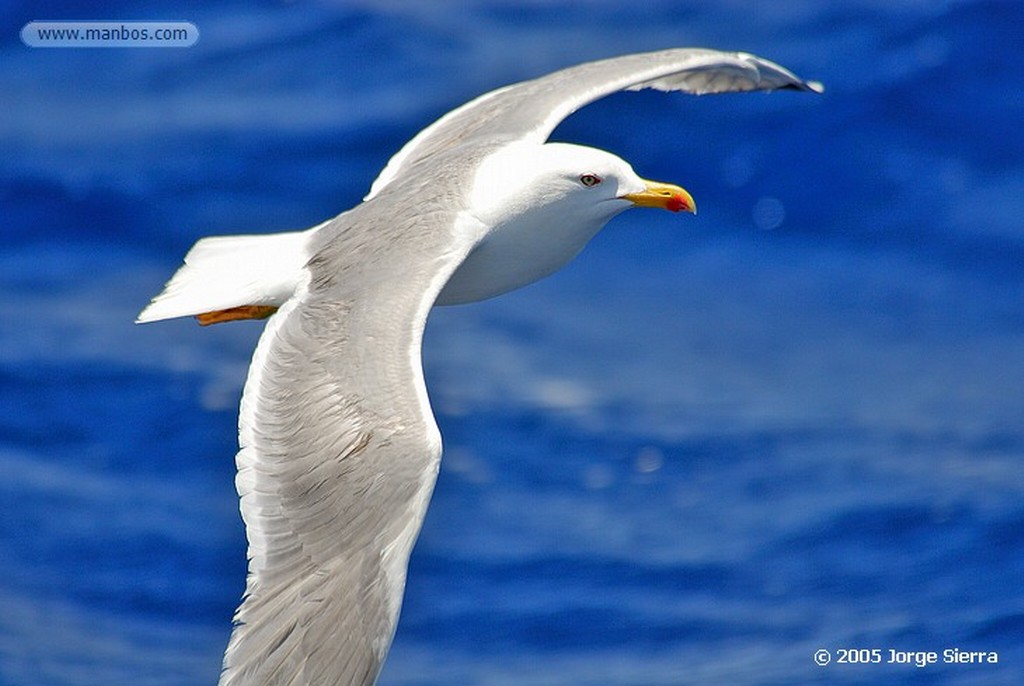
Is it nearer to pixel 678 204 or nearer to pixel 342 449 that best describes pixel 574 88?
pixel 678 204

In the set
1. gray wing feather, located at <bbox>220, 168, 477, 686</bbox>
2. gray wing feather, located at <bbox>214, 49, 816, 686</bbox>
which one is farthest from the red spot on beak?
gray wing feather, located at <bbox>220, 168, 477, 686</bbox>

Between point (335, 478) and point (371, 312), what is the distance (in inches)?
15.0

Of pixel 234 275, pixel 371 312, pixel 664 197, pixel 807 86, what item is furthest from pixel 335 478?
pixel 807 86

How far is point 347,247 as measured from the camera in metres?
3.64

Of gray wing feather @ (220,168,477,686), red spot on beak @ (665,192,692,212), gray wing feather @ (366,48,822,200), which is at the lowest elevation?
gray wing feather @ (220,168,477,686)

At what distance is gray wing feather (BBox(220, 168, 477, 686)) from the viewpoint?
3.00m

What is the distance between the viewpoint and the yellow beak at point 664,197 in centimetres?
382

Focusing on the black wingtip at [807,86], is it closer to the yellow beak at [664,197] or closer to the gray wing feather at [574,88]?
the gray wing feather at [574,88]

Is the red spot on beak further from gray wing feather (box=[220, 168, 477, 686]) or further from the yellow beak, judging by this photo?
gray wing feather (box=[220, 168, 477, 686])

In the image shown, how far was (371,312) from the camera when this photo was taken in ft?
11.0

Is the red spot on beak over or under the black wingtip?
under

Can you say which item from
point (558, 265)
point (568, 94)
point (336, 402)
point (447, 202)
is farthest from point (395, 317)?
point (568, 94)

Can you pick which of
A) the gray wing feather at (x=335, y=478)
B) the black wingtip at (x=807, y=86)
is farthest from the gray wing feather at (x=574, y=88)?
the gray wing feather at (x=335, y=478)

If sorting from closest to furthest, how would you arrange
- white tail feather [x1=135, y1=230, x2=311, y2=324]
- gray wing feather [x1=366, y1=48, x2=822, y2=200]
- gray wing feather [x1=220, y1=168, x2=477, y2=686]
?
gray wing feather [x1=220, y1=168, x2=477, y2=686] < white tail feather [x1=135, y1=230, x2=311, y2=324] < gray wing feather [x1=366, y1=48, x2=822, y2=200]
